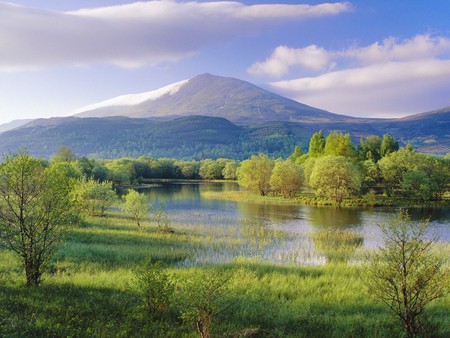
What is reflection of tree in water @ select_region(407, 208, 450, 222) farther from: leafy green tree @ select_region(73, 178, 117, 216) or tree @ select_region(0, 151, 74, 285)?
tree @ select_region(0, 151, 74, 285)

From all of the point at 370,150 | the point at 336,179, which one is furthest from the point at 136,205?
the point at 370,150

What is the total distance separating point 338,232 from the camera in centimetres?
5041

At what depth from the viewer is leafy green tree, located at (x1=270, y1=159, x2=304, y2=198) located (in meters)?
102

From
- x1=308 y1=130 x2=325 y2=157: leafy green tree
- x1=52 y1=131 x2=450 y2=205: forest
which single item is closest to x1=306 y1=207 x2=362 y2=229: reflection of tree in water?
x1=52 y1=131 x2=450 y2=205: forest

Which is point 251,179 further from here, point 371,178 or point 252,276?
point 252,276

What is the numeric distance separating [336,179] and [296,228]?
1539 inches

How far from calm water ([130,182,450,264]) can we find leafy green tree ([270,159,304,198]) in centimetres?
1827

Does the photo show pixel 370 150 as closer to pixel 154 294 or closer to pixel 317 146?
pixel 317 146

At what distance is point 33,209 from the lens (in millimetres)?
18875

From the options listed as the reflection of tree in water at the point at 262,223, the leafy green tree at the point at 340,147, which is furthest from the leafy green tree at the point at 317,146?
the reflection of tree in water at the point at 262,223

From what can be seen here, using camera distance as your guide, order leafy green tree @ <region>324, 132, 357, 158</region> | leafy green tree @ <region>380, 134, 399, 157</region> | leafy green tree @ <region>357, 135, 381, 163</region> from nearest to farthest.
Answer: leafy green tree @ <region>324, 132, 357, 158</region> < leafy green tree @ <region>357, 135, 381, 163</region> < leafy green tree @ <region>380, 134, 399, 157</region>

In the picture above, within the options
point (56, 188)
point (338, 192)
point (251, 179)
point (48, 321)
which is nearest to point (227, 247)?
point (56, 188)

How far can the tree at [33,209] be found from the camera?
1802cm

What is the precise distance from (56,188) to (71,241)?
17.2m
